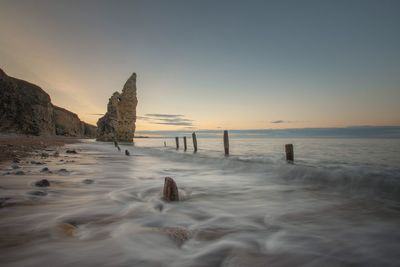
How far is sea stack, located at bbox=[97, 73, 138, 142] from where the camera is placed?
182 feet

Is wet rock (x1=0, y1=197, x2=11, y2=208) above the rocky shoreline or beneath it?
beneath

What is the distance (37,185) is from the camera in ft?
15.7

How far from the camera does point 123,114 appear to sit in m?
56.0

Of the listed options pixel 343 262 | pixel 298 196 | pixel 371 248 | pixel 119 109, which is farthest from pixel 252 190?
pixel 119 109

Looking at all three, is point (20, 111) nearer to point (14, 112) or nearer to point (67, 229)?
point (14, 112)

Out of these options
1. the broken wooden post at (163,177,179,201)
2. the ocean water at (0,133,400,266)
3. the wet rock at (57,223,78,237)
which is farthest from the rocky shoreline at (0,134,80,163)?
the wet rock at (57,223,78,237)

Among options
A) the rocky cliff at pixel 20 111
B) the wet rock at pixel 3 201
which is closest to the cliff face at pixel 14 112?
the rocky cliff at pixel 20 111

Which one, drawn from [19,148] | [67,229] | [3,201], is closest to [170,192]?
[67,229]

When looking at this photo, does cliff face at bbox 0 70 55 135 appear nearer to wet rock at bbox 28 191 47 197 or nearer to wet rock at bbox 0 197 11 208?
wet rock at bbox 28 191 47 197

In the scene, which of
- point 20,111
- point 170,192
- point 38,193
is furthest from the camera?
point 20,111

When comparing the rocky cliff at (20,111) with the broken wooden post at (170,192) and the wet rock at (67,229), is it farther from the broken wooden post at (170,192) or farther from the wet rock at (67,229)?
the wet rock at (67,229)

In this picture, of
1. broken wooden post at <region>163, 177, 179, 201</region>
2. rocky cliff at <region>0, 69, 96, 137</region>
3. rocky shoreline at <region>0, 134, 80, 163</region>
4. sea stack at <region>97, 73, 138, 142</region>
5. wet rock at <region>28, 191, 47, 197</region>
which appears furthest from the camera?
sea stack at <region>97, 73, 138, 142</region>

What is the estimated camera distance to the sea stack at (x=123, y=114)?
182 feet

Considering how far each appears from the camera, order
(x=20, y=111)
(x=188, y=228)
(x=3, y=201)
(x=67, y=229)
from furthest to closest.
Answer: (x=20, y=111) < (x=3, y=201) < (x=188, y=228) < (x=67, y=229)
